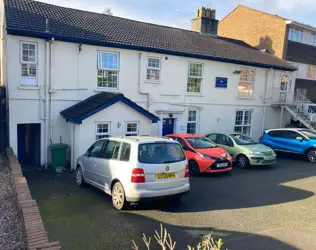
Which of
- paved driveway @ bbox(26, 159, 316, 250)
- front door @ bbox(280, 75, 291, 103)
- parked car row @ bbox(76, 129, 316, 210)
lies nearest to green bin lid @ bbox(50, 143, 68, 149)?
paved driveway @ bbox(26, 159, 316, 250)

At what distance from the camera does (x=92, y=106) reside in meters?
11.5

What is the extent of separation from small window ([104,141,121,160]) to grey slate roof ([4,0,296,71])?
6255 millimetres

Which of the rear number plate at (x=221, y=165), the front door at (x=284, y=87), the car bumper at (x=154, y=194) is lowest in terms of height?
the rear number plate at (x=221, y=165)

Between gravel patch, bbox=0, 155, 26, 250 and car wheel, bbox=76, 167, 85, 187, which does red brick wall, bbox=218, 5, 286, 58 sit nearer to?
car wheel, bbox=76, 167, 85, 187

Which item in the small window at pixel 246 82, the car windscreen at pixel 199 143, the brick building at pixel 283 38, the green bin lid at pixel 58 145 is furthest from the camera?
the brick building at pixel 283 38

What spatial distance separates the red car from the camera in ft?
34.7

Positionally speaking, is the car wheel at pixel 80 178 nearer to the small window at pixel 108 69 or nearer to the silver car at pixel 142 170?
the silver car at pixel 142 170

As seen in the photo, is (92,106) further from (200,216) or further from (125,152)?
(200,216)

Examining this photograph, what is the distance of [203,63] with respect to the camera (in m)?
16.4

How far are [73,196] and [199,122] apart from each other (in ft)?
33.2

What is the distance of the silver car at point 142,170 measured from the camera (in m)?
6.54

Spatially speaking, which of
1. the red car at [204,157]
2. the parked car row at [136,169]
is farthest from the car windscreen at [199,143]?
the parked car row at [136,169]

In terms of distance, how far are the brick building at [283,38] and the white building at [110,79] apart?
200 inches

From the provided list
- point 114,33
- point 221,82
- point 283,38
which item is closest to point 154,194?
point 114,33
